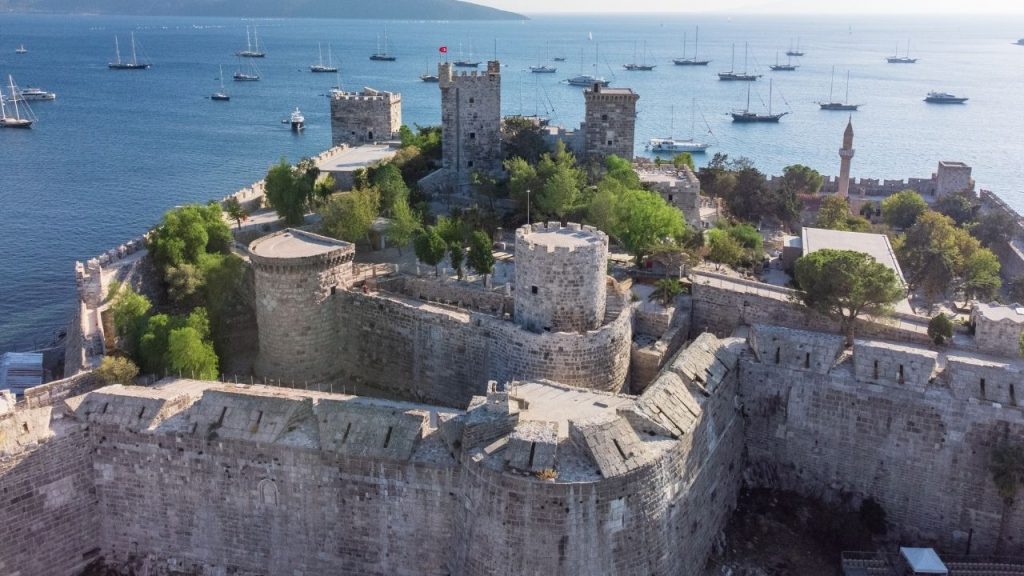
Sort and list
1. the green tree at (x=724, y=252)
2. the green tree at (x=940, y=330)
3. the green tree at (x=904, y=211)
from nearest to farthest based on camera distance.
Answer: the green tree at (x=940, y=330) < the green tree at (x=724, y=252) < the green tree at (x=904, y=211)

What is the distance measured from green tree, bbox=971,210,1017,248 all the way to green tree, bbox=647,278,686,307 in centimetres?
2318

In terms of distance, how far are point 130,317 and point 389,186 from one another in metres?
13.6

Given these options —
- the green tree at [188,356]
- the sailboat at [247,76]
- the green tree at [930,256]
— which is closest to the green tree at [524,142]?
the green tree at [930,256]

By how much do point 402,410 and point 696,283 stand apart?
461 inches

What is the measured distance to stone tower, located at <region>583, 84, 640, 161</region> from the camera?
4184 cm

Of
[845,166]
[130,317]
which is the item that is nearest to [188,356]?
[130,317]

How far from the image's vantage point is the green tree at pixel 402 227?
109ft

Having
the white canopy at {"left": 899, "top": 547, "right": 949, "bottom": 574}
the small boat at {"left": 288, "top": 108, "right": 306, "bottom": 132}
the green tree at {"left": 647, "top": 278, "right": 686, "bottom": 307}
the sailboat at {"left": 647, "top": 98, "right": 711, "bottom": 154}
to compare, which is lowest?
the white canopy at {"left": 899, "top": 547, "right": 949, "bottom": 574}

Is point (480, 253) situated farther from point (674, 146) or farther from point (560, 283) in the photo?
point (674, 146)

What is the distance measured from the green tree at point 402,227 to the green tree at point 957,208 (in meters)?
29.3

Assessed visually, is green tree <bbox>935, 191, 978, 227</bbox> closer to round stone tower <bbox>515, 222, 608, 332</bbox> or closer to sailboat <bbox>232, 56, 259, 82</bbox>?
round stone tower <bbox>515, 222, 608, 332</bbox>

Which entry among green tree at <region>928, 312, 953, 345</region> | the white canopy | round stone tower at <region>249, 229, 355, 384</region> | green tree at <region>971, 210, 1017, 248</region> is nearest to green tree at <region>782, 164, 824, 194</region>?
green tree at <region>971, 210, 1017, 248</region>

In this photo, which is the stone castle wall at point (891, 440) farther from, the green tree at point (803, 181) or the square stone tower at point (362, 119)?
the square stone tower at point (362, 119)

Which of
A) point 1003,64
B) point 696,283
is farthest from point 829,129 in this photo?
point 1003,64
